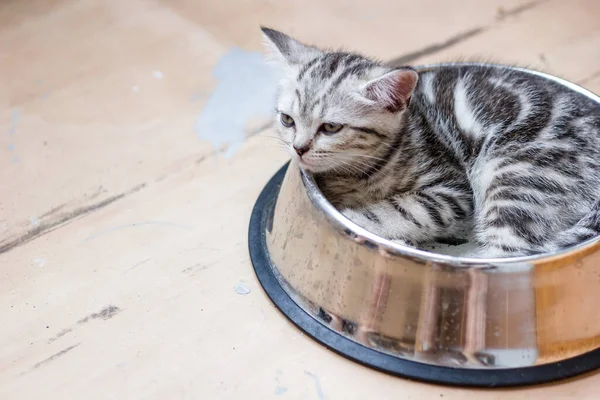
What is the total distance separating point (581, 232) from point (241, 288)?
2.45ft

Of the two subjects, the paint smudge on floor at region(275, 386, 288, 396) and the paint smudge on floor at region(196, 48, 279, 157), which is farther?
the paint smudge on floor at region(196, 48, 279, 157)

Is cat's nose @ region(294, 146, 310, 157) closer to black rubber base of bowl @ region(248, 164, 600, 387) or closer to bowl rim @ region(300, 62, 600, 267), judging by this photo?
bowl rim @ region(300, 62, 600, 267)

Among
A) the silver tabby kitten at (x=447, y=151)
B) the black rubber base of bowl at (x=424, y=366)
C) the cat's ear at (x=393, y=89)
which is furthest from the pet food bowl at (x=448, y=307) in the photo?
the cat's ear at (x=393, y=89)

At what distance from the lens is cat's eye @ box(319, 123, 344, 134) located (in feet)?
4.90

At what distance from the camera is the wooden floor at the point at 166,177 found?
144cm

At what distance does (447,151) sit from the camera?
5.32 feet

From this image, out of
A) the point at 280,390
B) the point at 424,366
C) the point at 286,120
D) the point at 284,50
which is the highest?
the point at 284,50

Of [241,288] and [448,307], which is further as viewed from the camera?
[241,288]

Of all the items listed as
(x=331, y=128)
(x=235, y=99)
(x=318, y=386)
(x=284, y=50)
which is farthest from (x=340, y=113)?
(x=235, y=99)

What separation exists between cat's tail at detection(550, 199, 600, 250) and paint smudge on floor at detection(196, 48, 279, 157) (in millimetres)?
950

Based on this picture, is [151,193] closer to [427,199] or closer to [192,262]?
[192,262]

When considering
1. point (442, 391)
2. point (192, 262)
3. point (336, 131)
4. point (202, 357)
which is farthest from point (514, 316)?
point (192, 262)

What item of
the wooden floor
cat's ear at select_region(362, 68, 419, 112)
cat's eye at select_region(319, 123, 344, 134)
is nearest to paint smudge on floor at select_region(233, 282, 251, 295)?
the wooden floor

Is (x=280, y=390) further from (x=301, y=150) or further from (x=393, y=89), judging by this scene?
(x=393, y=89)
